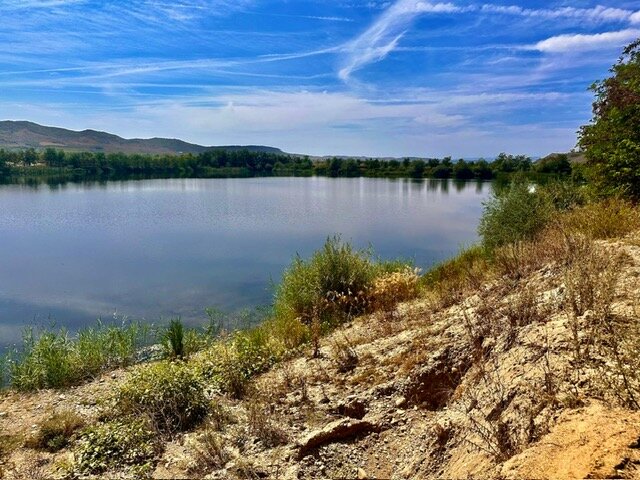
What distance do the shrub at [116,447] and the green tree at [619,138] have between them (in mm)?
10987

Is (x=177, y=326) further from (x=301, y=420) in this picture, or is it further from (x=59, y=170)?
(x=59, y=170)

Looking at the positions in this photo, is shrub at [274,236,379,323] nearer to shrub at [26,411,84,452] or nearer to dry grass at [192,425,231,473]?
shrub at [26,411,84,452]

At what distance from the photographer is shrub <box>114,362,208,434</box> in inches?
207

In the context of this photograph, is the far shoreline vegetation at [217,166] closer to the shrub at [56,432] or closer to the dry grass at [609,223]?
the dry grass at [609,223]

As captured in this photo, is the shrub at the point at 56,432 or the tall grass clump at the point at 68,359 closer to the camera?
the shrub at the point at 56,432

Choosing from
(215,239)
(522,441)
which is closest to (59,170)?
(215,239)

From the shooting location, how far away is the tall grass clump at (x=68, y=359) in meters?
8.04

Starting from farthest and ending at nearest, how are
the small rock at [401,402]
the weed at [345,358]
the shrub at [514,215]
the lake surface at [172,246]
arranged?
the lake surface at [172,246]
the shrub at [514,215]
the weed at [345,358]
the small rock at [401,402]

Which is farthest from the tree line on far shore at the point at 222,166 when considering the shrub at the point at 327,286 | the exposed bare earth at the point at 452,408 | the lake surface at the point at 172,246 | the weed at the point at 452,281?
the exposed bare earth at the point at 452,408

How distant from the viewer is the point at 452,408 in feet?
13.7

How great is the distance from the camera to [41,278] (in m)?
17.5

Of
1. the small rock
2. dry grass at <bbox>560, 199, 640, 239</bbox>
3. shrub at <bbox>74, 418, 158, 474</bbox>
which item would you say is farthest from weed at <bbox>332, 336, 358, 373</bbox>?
dry grass at <bbox>560, 199, 640, 239</bbox>

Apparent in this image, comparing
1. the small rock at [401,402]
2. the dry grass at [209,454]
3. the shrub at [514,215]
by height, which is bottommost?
the dry grass at [209,454]

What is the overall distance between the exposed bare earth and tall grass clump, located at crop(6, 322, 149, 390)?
1170 millimetres
